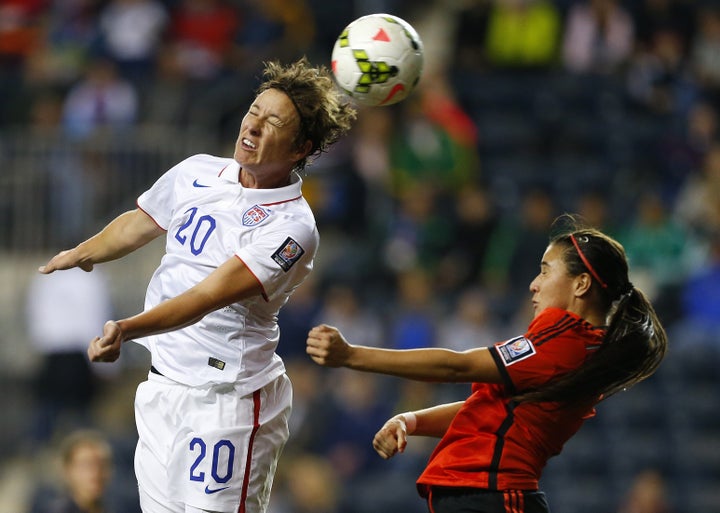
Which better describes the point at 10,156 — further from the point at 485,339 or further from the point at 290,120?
the point at 290,120

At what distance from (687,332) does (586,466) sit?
4.72ft

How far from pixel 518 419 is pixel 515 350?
274 millimetres

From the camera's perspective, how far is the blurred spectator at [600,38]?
12.8 metres

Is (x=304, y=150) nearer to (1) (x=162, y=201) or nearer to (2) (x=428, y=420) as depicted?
(1) (x=162, y=201)

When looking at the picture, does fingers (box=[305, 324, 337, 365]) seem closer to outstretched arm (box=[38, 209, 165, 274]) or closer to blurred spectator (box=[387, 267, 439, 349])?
outstretched arm (box=[38, 209, 165, 274])

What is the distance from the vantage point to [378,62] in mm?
5602

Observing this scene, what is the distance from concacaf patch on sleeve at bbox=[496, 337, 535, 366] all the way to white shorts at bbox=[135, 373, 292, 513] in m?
1.02

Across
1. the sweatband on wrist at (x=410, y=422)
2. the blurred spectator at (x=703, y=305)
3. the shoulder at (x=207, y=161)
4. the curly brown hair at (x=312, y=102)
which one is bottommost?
the blurred spectator at (x=703, y=305)

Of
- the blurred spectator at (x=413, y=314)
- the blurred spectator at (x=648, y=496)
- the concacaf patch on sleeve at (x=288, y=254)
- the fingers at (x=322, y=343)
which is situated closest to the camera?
the fingers at (x=322, y=343)

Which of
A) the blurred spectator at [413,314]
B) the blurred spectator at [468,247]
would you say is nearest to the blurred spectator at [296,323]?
the blurred spectator at [413,314]

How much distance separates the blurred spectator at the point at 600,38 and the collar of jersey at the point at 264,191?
327 inches

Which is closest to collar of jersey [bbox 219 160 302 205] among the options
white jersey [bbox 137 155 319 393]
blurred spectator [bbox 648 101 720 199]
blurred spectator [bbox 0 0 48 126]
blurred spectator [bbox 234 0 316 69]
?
white jersey [bbox 137 155 319 393]

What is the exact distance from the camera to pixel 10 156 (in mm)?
10703

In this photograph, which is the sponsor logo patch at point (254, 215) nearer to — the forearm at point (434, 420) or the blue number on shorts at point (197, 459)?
the blue number on shorts at point (197, 459)
